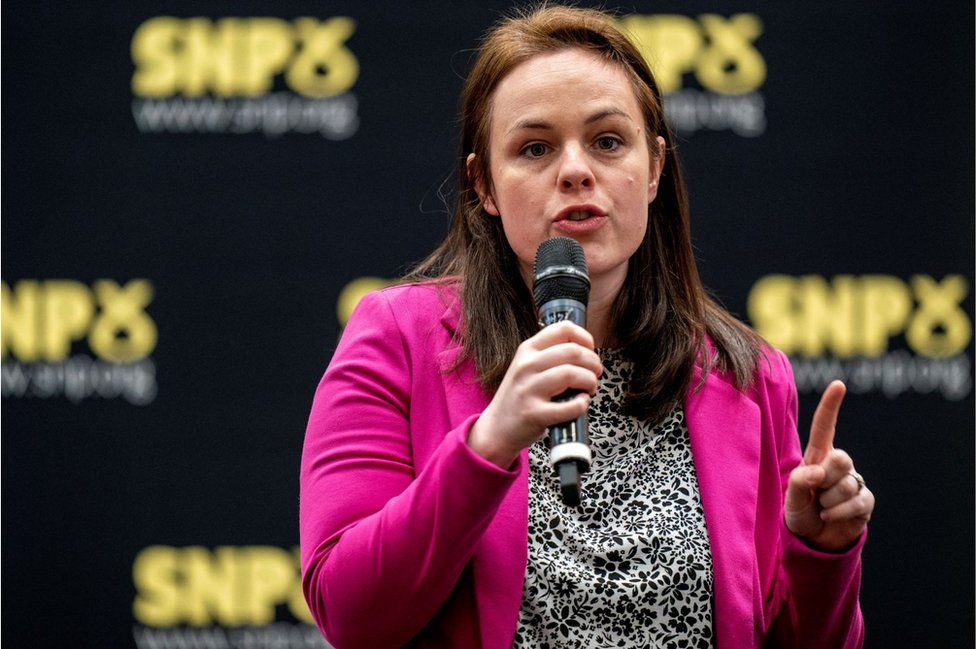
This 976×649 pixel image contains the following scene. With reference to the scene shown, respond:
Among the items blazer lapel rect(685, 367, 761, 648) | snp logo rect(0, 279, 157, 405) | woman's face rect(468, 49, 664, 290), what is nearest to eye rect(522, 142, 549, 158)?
woman's face rect(468, 49, 664, 290)

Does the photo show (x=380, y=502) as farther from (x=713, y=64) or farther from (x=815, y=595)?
(x=713, y=64)

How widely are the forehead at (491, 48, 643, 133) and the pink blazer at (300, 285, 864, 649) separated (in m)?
0.27

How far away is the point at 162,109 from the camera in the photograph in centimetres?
272

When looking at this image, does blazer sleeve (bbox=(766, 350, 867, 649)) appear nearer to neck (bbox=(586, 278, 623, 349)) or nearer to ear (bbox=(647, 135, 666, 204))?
neck (bbox=(586, 278, 623, 349))

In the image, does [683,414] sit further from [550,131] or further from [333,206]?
[333,206]

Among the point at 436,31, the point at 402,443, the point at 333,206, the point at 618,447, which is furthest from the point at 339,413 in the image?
the point at 436,31

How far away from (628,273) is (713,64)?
1.37m

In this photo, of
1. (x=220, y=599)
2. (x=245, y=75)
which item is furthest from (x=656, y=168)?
(x=220, y=599)

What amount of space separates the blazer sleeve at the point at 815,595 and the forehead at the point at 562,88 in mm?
540

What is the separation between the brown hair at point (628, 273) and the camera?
142 centimetres

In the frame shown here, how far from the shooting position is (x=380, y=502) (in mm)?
1224

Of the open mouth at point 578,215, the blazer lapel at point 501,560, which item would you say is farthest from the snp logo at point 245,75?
the blazer lapel at point 501,560

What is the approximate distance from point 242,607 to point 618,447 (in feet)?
5.13

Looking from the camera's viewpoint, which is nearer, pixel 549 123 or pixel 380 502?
pixel 380 502
